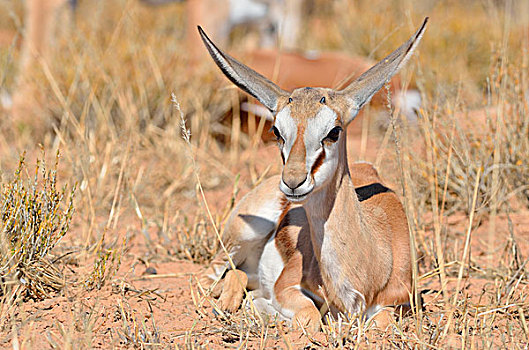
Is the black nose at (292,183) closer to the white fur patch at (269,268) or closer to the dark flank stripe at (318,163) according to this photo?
the dark flank stripe at (318,163)

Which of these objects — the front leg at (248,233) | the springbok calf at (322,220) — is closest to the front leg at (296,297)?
the springbok calf at (322,220)

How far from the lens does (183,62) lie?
7086 mm

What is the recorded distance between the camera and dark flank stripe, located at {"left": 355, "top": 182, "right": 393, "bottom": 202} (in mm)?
3619

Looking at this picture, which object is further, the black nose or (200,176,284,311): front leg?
(200,176,284,311): front leg

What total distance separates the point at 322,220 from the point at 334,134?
1.35 feet

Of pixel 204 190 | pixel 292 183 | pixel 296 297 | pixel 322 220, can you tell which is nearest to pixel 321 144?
pixel 292 183

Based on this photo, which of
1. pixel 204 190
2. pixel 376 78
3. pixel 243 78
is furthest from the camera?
pixel 204 190

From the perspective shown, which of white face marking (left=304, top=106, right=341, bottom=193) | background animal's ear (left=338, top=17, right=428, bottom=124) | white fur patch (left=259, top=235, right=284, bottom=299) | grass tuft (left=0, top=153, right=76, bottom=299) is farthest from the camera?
white fur patch (left=259, top=235, right=284, bottom=299)

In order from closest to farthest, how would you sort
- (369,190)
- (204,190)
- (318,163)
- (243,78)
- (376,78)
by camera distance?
1. (318,163)
2. (376,78)
3. (243,78)
4. (369,190)
5. (204,190)

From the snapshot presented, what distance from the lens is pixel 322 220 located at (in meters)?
3.04

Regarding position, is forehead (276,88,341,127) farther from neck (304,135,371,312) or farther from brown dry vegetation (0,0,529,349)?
brown dry vegetation (0,0,529,349)

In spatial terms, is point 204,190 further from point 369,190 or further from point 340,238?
point 340,238

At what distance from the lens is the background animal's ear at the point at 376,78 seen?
2.96 m

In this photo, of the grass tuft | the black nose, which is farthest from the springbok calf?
the grass tuft
